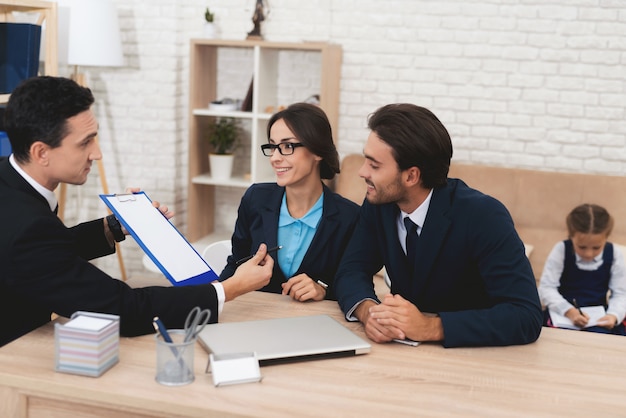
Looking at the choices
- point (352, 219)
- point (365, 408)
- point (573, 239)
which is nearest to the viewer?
point (365, 408)

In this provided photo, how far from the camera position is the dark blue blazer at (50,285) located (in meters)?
1.75

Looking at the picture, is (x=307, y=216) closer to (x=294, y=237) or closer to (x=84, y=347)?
(x=294, y=237)

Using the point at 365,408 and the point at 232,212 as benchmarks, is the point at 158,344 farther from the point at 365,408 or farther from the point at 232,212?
the point at 232,212

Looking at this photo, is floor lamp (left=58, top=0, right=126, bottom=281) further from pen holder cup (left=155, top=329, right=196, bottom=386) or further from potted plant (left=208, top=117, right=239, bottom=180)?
pen holder cup (left=155, top=329, right=196, bottom=386)

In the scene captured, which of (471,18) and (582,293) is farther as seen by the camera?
(471,18)

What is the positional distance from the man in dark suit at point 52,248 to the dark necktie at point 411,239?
1.40ft

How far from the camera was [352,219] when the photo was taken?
260cm

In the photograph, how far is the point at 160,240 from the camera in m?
1.99

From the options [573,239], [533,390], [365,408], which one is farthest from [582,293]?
[365,408]

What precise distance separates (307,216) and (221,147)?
82.9 inches

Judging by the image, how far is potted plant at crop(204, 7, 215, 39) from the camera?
4449mm

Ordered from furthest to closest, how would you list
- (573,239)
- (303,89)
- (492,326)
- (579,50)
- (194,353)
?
1. (303,89)
2. (579,50)
3. (573,239)
4. (492,326)
5. (194,353)

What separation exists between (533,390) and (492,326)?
0.26 meters

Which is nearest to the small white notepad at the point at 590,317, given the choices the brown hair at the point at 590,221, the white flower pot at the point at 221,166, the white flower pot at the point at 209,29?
the brown hair at the point at 590,221
